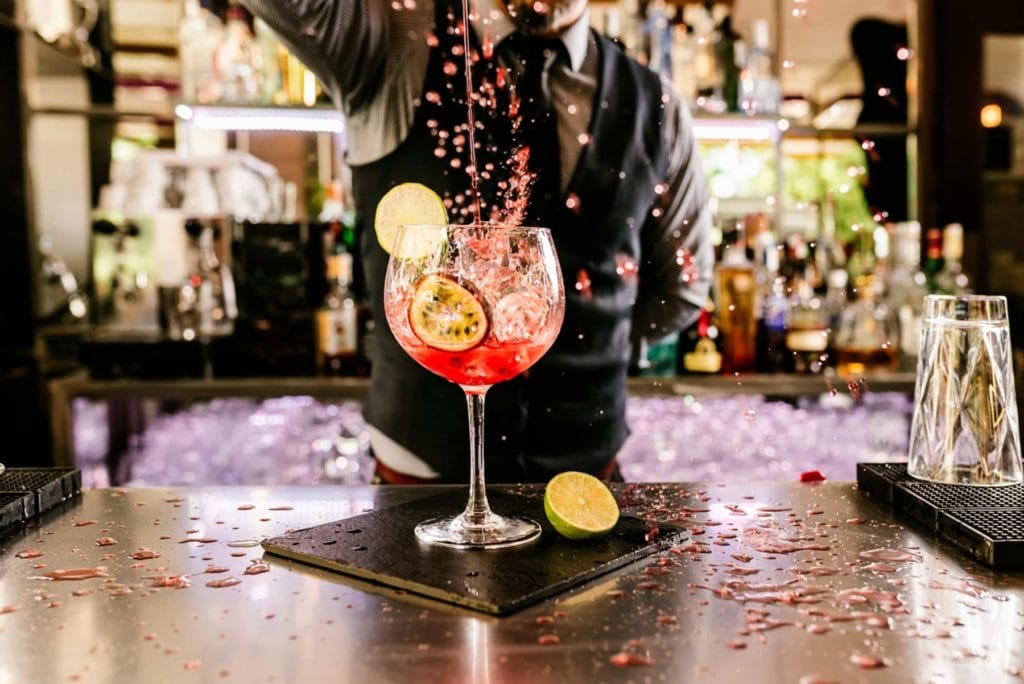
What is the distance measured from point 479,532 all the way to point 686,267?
1.34 m

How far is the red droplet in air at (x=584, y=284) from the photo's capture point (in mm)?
1743

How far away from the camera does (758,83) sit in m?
2.86

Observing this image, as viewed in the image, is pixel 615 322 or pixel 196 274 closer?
pixel 615 322

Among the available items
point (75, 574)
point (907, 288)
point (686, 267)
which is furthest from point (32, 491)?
point (907, 288)

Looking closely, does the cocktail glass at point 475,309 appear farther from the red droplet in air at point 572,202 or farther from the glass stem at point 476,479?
the red droplet in air at point 572,202

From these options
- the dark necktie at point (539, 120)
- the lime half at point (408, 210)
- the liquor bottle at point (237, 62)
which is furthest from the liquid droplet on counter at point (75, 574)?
the liquor bottle at point (237, 62)

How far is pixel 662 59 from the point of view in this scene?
9.20 ft

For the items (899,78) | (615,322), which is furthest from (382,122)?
(899,78)

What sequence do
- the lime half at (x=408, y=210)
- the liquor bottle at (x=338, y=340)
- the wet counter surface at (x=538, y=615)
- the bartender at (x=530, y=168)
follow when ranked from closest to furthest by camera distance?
the wet counter surface at (x=538, y=615)
the lime half at (x=408, y=210)
the bartender at (x=530, y=168)
the liquor bottle at (x=338, y=340)

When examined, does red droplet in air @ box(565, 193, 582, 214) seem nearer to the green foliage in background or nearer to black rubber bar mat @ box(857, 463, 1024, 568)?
black rubber bar mat @ box(857, 463, 1024, 568)

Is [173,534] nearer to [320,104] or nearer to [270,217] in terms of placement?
[320,104]

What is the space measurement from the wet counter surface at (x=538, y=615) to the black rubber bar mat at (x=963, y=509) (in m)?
Result: 0.02

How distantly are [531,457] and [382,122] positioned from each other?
2.10ft

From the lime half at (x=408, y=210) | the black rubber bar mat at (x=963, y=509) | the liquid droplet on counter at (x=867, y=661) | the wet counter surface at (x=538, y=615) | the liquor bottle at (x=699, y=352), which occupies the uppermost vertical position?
the lime half at (x=408, y=210)
